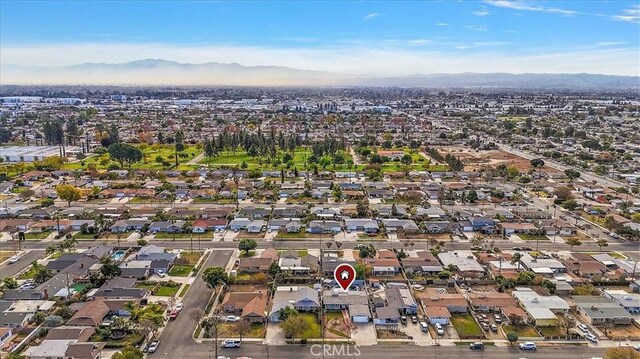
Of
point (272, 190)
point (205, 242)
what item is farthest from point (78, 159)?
point (205, 242)

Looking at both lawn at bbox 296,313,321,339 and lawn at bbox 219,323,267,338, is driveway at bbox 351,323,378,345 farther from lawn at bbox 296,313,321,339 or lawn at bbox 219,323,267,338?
lawn at bbox 219,323,267,338

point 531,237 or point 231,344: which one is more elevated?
point 531,237

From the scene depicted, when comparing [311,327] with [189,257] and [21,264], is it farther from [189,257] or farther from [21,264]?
[21,264]

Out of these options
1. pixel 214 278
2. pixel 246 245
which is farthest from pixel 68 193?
pixel 214 278

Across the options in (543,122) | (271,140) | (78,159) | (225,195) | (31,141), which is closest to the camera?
(225,195)

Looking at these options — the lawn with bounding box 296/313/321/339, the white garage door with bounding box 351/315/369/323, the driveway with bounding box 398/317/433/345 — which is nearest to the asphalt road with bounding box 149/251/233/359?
the lawn with bounding box 296/313/321/339

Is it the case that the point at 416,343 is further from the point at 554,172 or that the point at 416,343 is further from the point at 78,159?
the point at 78,159

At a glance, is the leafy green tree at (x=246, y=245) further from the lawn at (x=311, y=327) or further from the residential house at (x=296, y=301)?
the lawn at (x=311, y=327)
